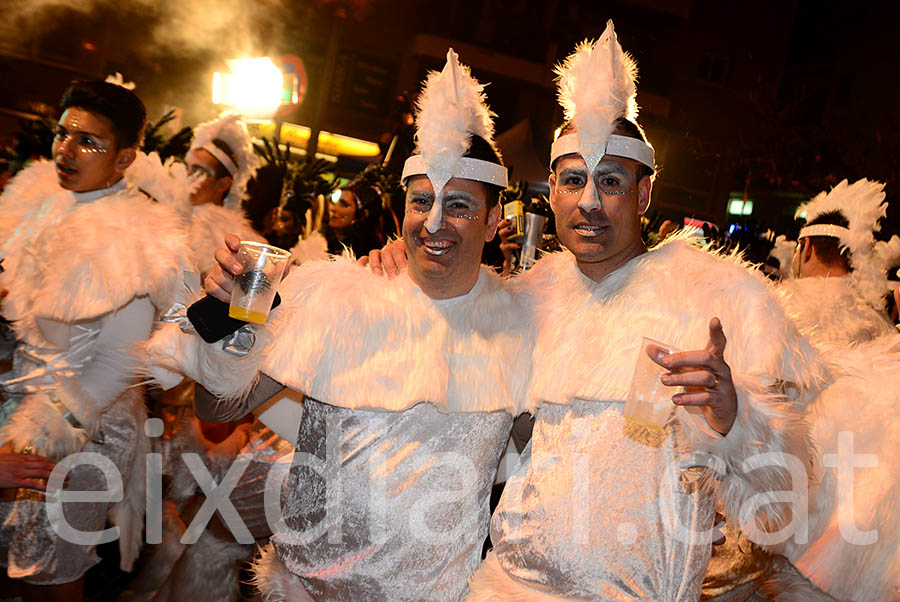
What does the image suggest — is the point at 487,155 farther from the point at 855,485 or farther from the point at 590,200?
the point at 855,485

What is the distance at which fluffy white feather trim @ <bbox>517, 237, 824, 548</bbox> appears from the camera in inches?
77.3

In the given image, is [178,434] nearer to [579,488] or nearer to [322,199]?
[579,488]

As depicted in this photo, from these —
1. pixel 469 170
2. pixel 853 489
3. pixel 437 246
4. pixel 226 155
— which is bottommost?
pixel 853 489

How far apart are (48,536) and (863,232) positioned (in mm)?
4390

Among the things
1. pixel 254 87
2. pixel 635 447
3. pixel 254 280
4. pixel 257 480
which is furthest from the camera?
pixel 254 87

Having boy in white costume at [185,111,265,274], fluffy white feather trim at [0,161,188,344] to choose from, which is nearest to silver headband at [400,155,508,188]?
fluffy white feather trim at [0,161,188,344]

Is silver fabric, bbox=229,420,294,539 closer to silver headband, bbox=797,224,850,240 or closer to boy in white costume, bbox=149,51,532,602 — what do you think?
boy in white costume, bbox=149,51,532,602

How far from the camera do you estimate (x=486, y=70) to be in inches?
735

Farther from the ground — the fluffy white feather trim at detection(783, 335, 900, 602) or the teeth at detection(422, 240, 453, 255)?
the teeth at detection(422, 240, 453, 255)

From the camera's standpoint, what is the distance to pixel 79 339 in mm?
2920

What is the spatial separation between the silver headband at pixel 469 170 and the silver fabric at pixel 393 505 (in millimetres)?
765

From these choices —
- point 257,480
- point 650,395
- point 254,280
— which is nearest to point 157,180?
point 257,480

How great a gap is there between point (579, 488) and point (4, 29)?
1668cm

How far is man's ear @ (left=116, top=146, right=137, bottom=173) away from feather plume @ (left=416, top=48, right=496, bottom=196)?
1490 mm
